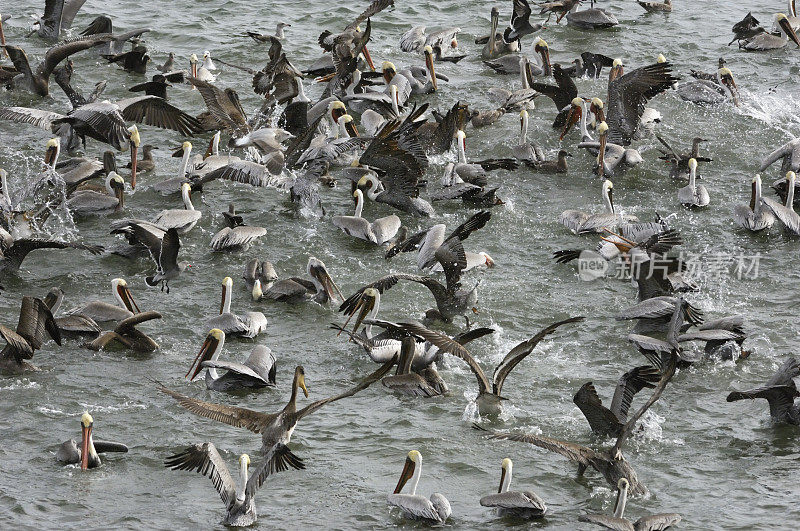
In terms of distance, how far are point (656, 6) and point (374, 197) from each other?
27.3 feet

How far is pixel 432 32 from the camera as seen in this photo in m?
17.2

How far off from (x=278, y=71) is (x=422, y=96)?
6.96ft

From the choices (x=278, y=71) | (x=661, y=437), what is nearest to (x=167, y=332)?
(x=661, y=437)

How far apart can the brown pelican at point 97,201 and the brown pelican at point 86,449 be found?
4515 millimetres

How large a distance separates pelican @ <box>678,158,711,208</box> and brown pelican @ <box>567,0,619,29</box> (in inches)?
234

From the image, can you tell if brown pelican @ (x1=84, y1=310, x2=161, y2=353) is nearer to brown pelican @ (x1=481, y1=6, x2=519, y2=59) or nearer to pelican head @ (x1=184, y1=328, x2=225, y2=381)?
pelican head @ (x1=184, y1=328, x2=225, y2=381)

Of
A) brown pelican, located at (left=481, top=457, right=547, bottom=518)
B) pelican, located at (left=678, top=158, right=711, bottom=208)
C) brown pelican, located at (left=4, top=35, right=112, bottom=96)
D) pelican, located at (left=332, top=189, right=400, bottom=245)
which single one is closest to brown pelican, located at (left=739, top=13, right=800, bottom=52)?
pelican, located at (left=678, top=158, right=711, bottom=208)

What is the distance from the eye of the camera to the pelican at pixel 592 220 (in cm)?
1182

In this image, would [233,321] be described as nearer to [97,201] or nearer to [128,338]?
[128,338]

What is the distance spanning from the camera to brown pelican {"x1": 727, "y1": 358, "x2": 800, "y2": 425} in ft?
27.6

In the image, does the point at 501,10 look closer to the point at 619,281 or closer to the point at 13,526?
the point at 619,281

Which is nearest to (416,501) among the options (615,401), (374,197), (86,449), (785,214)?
(615,401)

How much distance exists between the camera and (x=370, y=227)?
11672 millimetres

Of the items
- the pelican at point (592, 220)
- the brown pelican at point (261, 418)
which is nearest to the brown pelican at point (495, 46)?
the pelican at point (592, 220)
